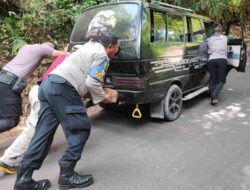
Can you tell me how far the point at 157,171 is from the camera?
377 centimetres

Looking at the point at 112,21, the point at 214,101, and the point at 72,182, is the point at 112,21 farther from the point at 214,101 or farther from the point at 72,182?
the point at 214,101

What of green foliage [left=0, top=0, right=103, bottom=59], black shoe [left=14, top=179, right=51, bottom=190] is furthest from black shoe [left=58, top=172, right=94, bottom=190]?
→ green foliage [left=0, top=0, right=103, bottom=59]

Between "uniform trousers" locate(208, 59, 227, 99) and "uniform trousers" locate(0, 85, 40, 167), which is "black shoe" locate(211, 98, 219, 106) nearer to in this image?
"uniform trousers" locate(208, 59, 227, 99)

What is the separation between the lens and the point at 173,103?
5.60 meters

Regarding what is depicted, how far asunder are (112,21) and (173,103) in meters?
1.81

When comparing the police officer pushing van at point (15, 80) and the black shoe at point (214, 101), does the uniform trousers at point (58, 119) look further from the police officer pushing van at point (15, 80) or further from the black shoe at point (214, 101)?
the black shoe at point (214, 101)

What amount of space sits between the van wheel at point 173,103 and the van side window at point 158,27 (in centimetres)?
91

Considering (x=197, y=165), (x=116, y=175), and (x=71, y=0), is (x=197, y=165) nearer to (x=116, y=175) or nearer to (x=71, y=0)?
(x=116, y=175)

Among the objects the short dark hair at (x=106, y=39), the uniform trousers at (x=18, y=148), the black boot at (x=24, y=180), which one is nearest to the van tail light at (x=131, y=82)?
the short dark hair at (x=106, y=39)

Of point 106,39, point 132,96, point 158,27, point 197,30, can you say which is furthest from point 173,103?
point 106,39

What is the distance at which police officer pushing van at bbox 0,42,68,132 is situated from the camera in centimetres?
399

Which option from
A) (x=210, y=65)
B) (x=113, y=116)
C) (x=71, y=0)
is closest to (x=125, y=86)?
(x=113, y=116)

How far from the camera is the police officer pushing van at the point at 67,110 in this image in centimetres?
319

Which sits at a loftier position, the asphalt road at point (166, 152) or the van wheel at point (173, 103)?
the van wheel at point (173, 103)
